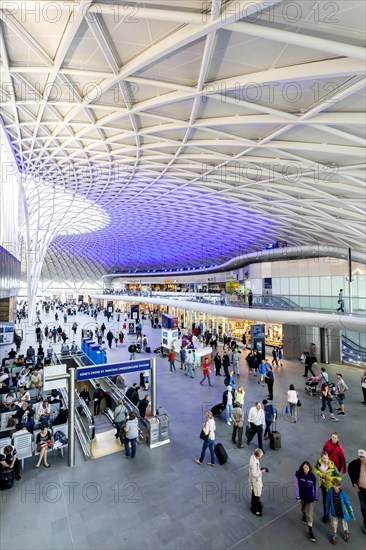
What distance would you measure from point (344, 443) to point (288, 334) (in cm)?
1565

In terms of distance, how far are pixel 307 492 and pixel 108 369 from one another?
22.5 feet

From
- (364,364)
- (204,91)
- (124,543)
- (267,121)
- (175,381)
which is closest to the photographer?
(124,543)

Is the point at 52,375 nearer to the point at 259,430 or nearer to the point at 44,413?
the point at 44,413

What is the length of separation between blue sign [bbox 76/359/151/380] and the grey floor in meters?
2.53

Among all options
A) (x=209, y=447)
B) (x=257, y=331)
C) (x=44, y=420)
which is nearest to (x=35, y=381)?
(x=44, y=420)

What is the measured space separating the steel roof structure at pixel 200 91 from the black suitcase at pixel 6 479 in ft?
36.3

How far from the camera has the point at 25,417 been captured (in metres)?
9.93

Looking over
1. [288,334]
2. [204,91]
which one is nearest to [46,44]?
[204,91]

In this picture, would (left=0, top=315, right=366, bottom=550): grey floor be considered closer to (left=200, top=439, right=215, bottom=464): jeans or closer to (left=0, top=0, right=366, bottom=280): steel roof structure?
(left=200, top=439, right=215, bottom=464): jeans

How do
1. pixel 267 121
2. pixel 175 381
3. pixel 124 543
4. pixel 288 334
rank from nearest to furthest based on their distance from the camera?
pixel 124 543, pixel 267 121, pixel 175 381, pixel 288 334

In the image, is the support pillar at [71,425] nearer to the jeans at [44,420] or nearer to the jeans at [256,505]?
the jeans at [44,420]

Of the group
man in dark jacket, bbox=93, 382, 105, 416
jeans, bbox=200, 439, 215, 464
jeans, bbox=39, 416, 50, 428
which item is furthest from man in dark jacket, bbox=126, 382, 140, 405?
jeans, bbox=200, 439, 215, 464

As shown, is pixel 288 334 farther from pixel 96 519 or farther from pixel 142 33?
pixel 142 33

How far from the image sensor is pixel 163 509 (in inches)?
263
